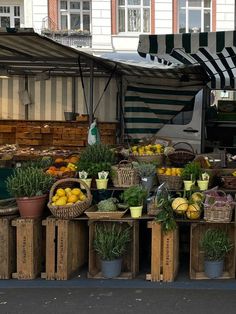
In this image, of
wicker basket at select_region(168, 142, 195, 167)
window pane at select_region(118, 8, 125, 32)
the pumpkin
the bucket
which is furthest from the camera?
window pane at select_region(118, 8, 125, 32)

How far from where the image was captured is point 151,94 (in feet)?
38.6

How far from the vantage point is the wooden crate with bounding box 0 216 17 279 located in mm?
5227

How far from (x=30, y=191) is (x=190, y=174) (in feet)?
5.92

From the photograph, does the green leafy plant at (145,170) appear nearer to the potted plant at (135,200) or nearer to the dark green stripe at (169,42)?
the potted plant at (135,200)

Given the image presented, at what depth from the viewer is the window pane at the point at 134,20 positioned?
20.0m

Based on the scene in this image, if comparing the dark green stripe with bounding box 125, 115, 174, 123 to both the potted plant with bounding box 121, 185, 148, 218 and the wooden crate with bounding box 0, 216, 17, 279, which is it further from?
the wooden crate with bounding box 0, 216, 17, 279

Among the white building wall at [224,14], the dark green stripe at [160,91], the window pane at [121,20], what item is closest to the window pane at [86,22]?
the window pane at [121,20]

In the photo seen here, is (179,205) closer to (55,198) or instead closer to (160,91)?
(55,198)

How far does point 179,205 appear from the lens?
5.29m

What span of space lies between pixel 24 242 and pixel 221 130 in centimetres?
719

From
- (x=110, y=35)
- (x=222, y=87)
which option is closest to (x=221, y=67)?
(x=222, y=87)

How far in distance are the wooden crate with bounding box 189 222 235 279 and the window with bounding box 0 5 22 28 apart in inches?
725

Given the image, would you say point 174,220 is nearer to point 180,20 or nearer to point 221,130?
point 221,130

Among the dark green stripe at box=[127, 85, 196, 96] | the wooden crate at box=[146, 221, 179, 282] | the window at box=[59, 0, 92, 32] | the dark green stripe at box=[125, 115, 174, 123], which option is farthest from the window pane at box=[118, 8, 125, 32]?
the wooden crate at box=[146, 221, 179, 282]
